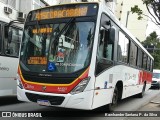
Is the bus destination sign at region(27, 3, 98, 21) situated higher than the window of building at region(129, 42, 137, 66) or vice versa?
Result: the bus destination sign at region(27, 3, 98, 21)

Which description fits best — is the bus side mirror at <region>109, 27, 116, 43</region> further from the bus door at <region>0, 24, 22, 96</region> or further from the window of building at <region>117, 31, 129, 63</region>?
the bus door at <region>0, 24, 22, 96</region>

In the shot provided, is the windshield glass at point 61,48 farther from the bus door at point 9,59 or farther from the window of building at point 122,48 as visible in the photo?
the window of building at point 122,48

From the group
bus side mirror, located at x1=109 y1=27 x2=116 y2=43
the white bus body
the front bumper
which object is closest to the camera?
the front bumper

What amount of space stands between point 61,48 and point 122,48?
331cm

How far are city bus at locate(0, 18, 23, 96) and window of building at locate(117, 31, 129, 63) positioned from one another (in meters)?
3.55

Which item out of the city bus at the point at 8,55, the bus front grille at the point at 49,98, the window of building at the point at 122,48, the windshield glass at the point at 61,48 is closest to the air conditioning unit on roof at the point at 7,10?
the city bus at the point at 8,55

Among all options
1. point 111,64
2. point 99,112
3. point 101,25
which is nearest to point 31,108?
point 99,112

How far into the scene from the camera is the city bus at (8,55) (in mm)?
10540

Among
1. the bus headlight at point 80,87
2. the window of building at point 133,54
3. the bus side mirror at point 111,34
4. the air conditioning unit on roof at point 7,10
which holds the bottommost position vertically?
the bus headlight at point 80,87

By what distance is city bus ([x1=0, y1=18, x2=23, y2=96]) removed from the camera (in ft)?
34.6

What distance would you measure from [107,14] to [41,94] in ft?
9.61

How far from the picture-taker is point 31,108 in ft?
35.1

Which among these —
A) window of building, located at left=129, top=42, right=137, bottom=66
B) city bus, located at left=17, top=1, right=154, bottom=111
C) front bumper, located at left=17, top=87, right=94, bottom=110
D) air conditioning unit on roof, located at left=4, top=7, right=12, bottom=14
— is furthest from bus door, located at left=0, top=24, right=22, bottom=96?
air conditioning unit on roof, located at left=4, top=7, right=12, bottom=14

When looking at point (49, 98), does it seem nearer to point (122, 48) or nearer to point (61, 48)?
point (61, 48)
